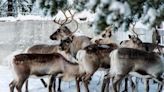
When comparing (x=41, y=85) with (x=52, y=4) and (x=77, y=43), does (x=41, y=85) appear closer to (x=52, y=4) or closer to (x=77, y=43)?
(x=77, y=43)

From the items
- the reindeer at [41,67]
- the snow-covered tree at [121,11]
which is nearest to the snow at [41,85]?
the reindeer at [41,67]

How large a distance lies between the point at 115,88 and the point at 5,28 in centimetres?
582

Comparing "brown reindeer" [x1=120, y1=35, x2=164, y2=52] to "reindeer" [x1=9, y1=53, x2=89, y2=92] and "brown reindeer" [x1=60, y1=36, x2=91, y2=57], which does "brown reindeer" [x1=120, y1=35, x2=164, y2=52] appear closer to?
"brown reindeer" [x1=60, y1=36, x2=91, y2=57]

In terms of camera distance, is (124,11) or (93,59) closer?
(124,11)

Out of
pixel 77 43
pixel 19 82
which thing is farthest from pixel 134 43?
pixel 19 82

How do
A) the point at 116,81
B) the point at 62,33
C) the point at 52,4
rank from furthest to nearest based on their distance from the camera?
the point at 62,33 < the point at 116,81 < the point at 52,4

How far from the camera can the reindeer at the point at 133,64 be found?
814 centimetres

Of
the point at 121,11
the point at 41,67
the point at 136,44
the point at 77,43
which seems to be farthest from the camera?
the point at 77,43

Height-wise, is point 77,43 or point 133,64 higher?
point 77,43

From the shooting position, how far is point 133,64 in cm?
817

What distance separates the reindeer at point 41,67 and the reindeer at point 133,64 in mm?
785

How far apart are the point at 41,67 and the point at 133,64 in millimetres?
1606

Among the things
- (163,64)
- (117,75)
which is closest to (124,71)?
(117,75)

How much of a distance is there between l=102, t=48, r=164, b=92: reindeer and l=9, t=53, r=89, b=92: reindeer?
2.57 ft
